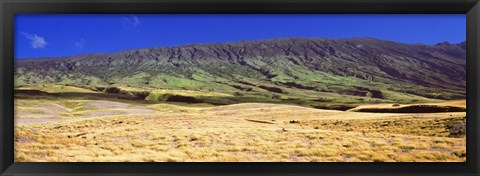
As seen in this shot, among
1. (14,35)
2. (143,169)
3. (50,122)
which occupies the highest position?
(14,35)

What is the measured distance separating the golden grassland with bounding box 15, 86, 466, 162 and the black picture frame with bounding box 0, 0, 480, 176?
0.50ft

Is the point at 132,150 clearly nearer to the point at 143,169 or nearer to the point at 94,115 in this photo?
the point at 143,169

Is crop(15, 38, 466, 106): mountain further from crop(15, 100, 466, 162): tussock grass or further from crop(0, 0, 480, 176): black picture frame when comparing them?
crop(15, 100, 466, 162): tussock grass

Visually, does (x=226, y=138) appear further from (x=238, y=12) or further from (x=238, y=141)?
(x=238, y=12)

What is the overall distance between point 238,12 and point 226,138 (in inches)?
62.9

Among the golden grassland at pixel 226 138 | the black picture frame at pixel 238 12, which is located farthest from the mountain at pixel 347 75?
the golden grassland at pixel 226 138

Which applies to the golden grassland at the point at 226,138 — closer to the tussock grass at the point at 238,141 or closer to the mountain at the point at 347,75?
the tussock grass at the point at 238,141

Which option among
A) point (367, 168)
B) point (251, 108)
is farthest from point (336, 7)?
point (251, 108)

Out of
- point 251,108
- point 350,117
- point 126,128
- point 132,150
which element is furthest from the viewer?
point 251,108

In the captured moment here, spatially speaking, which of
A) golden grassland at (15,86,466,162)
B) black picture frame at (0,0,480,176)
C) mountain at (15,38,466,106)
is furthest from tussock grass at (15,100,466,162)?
→ mountain at (15,38,466,106)

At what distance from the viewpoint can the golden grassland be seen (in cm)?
329

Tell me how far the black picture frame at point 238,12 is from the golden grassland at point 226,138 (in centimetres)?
15

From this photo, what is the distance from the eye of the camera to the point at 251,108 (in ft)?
23.6

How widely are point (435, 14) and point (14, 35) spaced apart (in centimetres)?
378
